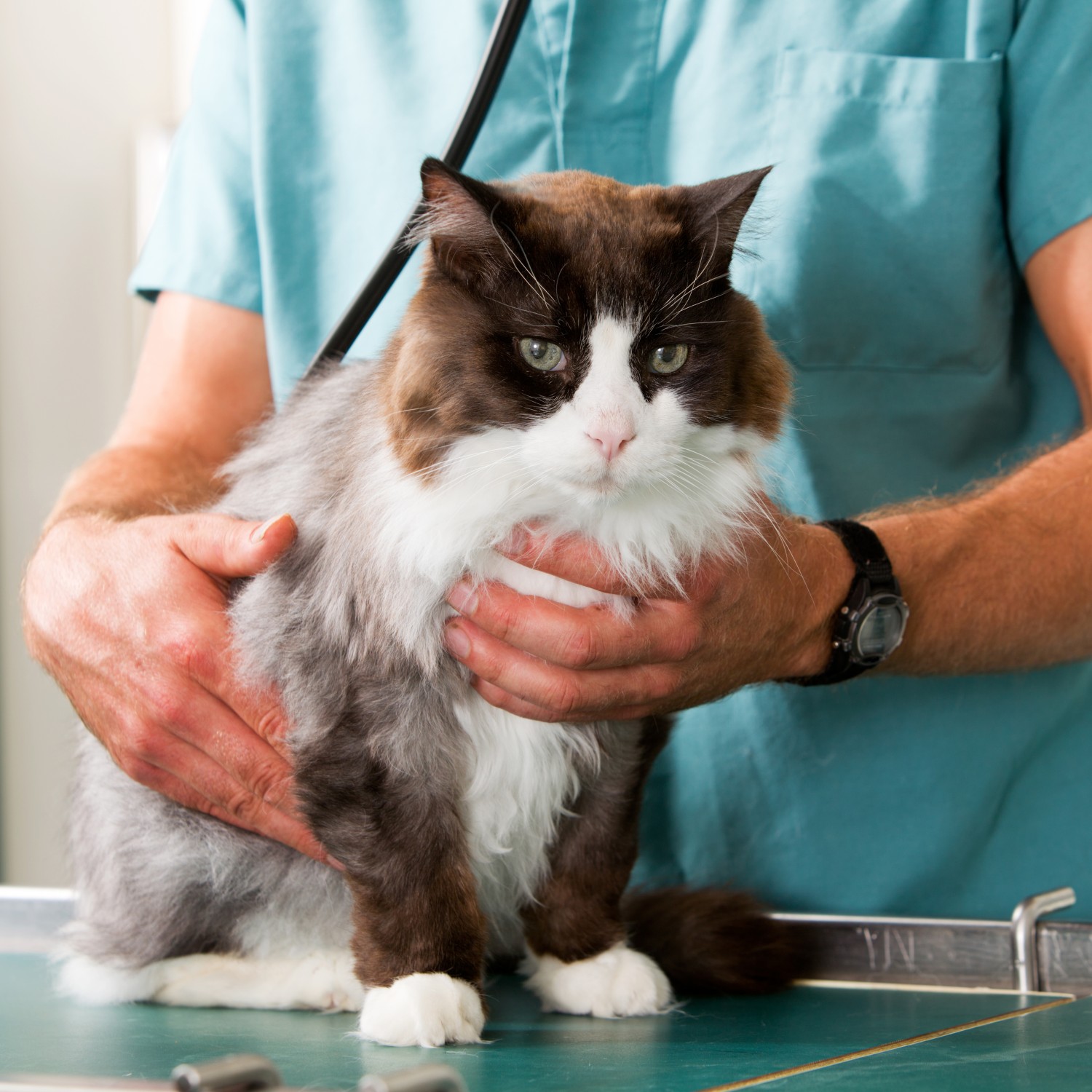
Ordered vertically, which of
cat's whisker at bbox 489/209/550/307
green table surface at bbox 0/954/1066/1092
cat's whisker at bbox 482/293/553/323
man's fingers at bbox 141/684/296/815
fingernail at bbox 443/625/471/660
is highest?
cat's whisker at bbox 489/209/550/307

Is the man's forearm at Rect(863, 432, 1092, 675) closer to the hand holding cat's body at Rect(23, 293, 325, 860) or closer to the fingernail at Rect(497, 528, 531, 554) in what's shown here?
the fingernail at Rect(497, 528, 531, 554)

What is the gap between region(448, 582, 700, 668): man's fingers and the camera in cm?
108

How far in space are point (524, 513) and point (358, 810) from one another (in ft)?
1.08

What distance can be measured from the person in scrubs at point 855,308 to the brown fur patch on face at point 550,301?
35 centimetres

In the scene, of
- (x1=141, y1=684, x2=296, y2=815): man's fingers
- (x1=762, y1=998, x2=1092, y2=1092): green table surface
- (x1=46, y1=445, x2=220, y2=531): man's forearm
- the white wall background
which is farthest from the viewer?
the white wall background

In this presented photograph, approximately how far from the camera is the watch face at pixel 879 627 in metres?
1.28

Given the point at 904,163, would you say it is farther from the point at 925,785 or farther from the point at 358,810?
the point at 358,810

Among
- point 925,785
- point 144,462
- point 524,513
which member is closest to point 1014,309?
point 925,785

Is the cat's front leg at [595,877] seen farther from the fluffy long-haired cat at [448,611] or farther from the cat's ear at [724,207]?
the cat's ear at [724,207]

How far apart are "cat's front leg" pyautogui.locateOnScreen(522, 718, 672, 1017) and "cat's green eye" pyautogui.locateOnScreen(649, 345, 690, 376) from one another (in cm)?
40

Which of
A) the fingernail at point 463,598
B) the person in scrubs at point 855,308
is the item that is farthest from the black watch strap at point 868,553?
the fingernail at point 463,598

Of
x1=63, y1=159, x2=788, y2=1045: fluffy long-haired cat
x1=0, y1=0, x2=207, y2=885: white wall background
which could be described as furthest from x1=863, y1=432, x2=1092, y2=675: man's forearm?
x1=0, y1=0, x2=207, y2=885: white wall background

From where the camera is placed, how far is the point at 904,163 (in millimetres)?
1562

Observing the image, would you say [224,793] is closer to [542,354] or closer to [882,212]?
[542,354]
